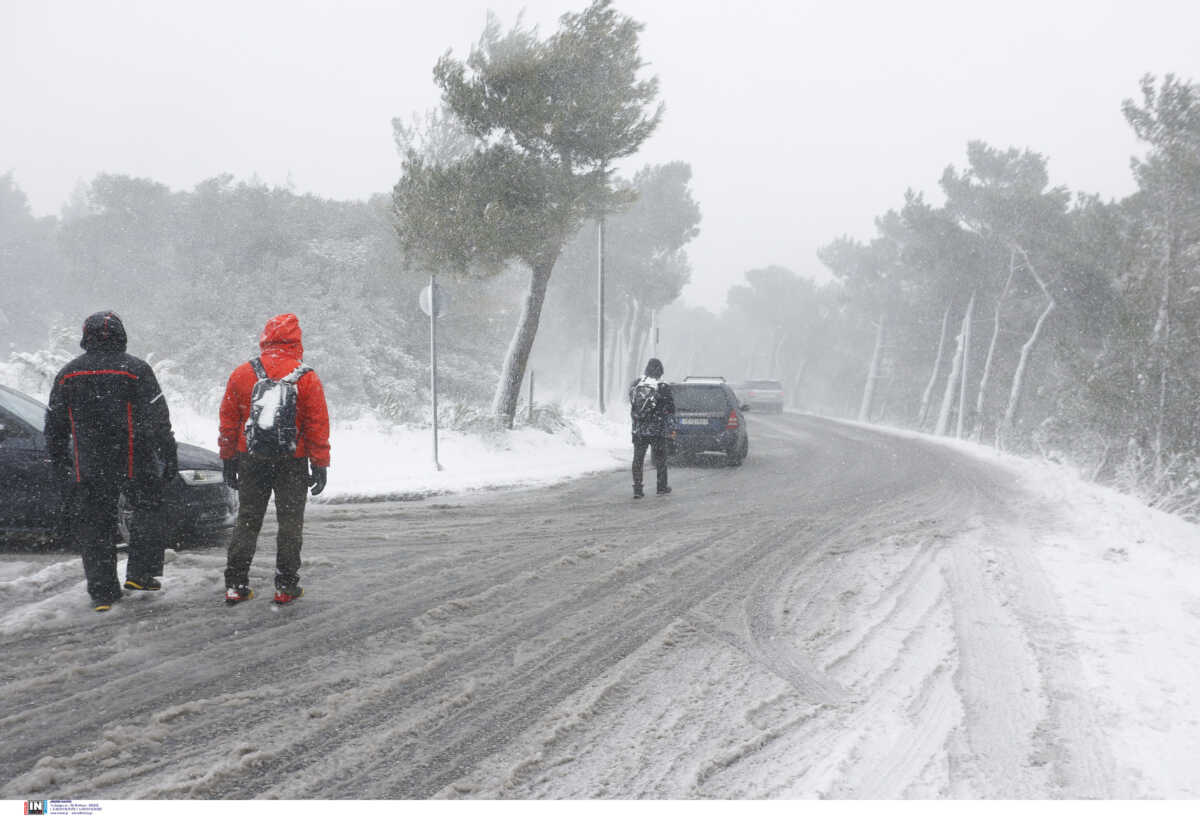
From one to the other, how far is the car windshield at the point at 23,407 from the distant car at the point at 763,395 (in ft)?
108

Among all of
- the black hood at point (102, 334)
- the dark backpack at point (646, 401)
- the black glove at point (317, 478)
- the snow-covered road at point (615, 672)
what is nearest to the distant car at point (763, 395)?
the dark backpack at point (646, 401)

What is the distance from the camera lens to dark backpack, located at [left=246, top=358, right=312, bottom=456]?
4.55 meters

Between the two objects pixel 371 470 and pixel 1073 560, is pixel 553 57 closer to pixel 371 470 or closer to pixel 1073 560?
pixel 371 470

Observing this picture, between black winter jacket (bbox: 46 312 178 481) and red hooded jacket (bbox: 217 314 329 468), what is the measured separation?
1.62 ft

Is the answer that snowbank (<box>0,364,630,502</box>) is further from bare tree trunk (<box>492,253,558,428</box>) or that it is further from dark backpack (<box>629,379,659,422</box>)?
dark backpack (<box>629,379,659,422</box>)

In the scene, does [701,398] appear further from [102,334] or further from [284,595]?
[102,334]

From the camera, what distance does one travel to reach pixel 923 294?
41594 millimetres

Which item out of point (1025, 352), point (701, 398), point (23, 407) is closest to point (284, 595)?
point (23, 407)

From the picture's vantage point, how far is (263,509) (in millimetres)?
4773

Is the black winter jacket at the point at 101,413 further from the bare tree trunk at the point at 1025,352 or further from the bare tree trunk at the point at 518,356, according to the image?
the bare tree trunk at the point at 1025,352

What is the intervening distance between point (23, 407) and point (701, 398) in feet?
34.3

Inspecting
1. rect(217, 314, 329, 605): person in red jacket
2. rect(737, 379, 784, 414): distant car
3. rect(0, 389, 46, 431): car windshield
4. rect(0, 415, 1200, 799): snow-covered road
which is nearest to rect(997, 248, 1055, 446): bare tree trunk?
rect(737, 379, 784, 414): distant car

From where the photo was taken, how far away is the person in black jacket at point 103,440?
444cm

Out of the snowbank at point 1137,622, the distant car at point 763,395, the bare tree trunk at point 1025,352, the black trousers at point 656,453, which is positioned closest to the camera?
Answer: the snowbank at point 1137,622
